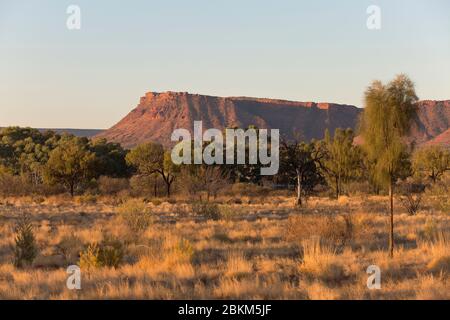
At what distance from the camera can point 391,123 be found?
42.5ft

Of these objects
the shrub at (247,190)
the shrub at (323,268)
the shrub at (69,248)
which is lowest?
the shrub at (247,190)

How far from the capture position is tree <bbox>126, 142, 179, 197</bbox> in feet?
157

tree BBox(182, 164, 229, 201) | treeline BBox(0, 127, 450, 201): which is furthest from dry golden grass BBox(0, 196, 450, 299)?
tree BBox(182, 164, 229, 201)

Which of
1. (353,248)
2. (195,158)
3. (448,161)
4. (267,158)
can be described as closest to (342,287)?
(353,248)

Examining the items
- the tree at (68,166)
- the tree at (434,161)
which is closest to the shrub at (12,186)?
the tree at (68,166)

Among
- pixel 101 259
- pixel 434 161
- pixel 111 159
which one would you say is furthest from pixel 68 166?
pixel 434 161

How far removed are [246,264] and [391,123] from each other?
16.4 ft

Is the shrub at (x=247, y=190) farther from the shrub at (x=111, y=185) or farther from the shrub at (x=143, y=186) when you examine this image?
the shrub at (x=111, y=185)

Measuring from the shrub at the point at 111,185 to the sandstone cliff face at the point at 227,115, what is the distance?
80.8m

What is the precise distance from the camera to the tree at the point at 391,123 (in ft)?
42.4

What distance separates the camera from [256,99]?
177500 mm

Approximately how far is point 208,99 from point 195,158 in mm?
117074

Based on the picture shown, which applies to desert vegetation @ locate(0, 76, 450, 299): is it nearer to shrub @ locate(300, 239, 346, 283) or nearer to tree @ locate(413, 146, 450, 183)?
shrub @ locate(300, 239, 346, 283)

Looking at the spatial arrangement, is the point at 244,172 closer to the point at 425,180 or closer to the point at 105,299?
the point at 425,180
